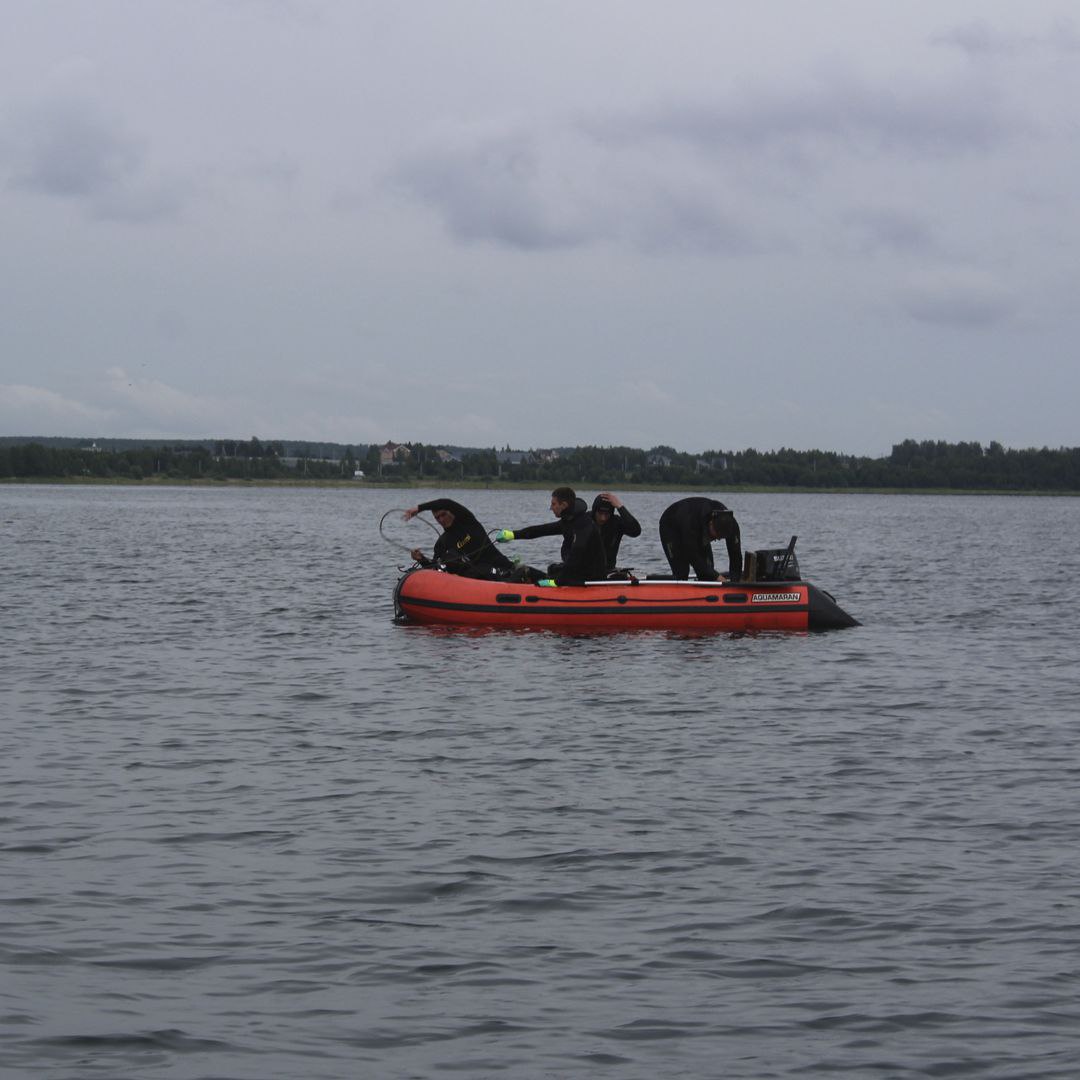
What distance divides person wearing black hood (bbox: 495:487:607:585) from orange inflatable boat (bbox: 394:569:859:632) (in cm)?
20

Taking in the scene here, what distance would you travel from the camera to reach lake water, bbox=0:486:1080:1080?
661 centimetres

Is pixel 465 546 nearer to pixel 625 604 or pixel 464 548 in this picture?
pixel 464 548

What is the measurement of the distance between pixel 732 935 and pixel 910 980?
984 millimetres

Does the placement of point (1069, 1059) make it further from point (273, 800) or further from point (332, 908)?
point (273, 800)

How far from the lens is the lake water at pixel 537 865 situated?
260 inches

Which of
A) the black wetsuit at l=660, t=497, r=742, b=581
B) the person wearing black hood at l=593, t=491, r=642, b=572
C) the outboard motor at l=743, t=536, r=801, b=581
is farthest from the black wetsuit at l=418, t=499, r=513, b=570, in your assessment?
the outboard motor at l=743, t=536, r=801, b=581

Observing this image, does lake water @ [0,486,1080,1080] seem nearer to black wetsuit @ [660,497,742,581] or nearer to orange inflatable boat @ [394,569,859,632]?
orange inflatable boat @ [394,569,859,632]

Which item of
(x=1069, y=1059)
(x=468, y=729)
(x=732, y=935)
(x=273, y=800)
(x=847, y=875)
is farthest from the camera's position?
(x=468, y=729)

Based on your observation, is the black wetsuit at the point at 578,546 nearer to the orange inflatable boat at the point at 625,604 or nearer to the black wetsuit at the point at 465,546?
the orange inflatable boat at the point at 625,604

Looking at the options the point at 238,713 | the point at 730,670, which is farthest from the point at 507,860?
the point at 730,670

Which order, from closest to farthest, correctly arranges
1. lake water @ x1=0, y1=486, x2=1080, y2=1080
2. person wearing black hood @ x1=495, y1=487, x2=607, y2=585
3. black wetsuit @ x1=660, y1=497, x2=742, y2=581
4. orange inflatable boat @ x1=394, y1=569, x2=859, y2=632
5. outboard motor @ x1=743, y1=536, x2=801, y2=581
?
lake water @ x1=0, y1=486, x2=1080, y2=1080
person wearing black hood @ x1=495, y1=487, x2=607, y2=585
orange inflatable boat @ x1=394, y1=569, x2=859, y2=632
black wetsuit @ x1=660, y1=497, x2=742, y2=581
outboard motor @ x1=743, y1=536, x2=801, y2=581

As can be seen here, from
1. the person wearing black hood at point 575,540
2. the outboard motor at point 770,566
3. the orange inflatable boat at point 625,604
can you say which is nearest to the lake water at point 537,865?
the orange inflatable boat at point 625,604

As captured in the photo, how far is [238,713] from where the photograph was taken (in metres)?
15.1

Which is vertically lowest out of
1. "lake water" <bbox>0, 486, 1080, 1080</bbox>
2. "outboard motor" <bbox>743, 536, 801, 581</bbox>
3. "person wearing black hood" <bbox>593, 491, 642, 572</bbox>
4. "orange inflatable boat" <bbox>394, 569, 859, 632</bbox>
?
"lake water" <bbox>0, 486, 1080, 1080</bbox>
